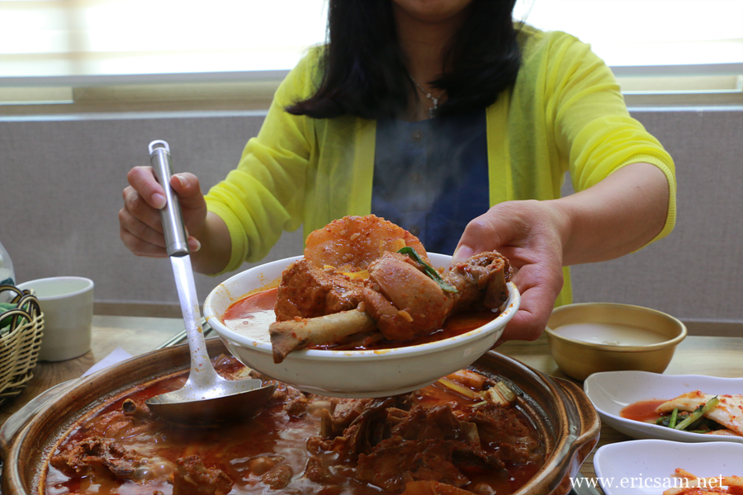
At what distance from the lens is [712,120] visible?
301 cm

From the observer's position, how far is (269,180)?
227 centimetres

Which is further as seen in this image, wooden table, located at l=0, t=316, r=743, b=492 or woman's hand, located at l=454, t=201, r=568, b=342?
wooden table, located at l=0, t=316, r=743, b=492

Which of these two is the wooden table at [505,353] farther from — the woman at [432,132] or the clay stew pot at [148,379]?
the woman at [432,132]

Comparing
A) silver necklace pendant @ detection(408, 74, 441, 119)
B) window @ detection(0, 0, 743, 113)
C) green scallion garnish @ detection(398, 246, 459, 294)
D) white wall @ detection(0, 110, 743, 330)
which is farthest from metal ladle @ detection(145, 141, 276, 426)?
window @ detection(0, 0, 743, 113)

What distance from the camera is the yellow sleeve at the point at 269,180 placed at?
2180mm

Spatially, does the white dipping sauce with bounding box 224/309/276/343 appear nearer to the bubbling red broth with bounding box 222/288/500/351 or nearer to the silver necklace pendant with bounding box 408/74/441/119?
the bubbling red broth with bounding box 222/288/500/351

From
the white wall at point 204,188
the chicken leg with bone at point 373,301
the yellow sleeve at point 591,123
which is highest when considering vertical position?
the yellow sleeve at point 591,123

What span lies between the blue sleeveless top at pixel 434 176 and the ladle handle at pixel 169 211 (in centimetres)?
93

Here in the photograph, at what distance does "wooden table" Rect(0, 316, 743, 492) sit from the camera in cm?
132

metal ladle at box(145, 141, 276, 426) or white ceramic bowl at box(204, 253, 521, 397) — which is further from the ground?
white ceramic bowl at box(204, 253, 521, 397)

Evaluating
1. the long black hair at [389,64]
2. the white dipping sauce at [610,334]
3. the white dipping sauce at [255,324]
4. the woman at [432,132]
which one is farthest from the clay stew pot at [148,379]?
the long black hair at [389,64]

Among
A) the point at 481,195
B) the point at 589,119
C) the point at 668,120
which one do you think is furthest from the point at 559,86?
the point at 668,120

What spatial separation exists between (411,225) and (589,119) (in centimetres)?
76

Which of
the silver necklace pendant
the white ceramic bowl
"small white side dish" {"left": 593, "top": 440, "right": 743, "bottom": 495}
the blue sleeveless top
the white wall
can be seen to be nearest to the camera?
the white ceramic bowl
